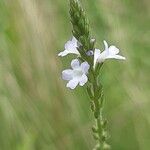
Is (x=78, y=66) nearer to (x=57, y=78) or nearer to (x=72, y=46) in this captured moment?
(x=72, y=46)

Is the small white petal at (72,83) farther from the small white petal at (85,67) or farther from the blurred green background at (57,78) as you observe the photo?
the blurred green background at (57,78)

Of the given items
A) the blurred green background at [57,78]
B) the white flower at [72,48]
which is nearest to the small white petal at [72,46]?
the white flower at [72,48]

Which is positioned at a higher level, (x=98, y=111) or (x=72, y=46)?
(x=72, y=46)

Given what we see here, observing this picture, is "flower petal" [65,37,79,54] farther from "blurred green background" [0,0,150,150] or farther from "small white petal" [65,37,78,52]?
"blurred green background" [0,0,150,150]

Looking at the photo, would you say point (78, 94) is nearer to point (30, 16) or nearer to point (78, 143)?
point (78, 143)

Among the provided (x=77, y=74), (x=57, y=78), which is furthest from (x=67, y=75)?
(x=57, y=78)

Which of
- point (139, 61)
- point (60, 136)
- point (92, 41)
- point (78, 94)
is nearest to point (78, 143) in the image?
point (60, 136)
